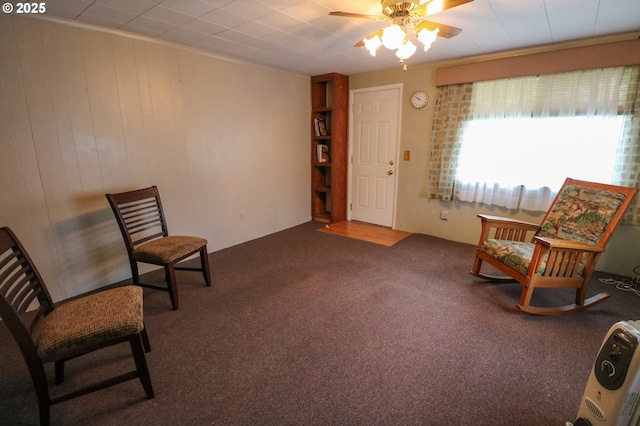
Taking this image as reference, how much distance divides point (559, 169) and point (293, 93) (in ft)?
10.9

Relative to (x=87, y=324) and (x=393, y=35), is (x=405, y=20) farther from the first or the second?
(x=87, y=324)

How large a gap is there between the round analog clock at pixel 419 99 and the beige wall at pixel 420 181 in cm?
5

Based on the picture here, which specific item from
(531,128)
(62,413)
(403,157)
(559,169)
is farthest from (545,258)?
(62,413)

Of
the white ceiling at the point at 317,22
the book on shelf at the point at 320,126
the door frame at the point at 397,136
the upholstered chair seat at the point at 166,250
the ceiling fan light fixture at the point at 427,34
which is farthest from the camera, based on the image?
the book on shelf at the point at 320,126

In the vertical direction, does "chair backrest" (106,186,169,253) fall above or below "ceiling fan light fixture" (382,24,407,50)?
below

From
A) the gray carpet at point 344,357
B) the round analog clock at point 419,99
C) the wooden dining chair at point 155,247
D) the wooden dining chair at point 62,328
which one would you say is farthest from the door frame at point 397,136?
the wooden dining chair at point 62,328

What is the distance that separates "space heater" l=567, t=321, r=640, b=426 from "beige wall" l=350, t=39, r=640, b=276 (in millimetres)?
2524

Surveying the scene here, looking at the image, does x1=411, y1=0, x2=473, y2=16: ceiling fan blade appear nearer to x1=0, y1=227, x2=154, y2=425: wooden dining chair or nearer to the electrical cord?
x1=0, y1=227, x2=154, y2=425: wooden dining chair

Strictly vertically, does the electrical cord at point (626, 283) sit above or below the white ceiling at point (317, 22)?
below

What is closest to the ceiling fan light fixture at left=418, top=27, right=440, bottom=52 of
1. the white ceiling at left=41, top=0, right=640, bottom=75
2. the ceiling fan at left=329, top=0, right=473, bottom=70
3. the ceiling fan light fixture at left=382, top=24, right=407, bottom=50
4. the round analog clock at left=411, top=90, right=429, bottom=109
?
the ceiling fan at left=329, top=0, right=473, bottom=70

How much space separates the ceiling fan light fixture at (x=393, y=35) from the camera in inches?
70.4

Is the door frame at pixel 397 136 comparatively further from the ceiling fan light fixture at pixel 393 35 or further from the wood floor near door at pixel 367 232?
the ceiling fan light fixture at pixel 393 35

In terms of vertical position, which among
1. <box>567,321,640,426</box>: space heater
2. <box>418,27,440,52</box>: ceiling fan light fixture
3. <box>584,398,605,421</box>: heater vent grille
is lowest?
<box>584,398,605,421</box>: heater vent grille

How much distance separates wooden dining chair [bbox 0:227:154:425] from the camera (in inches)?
49.0
